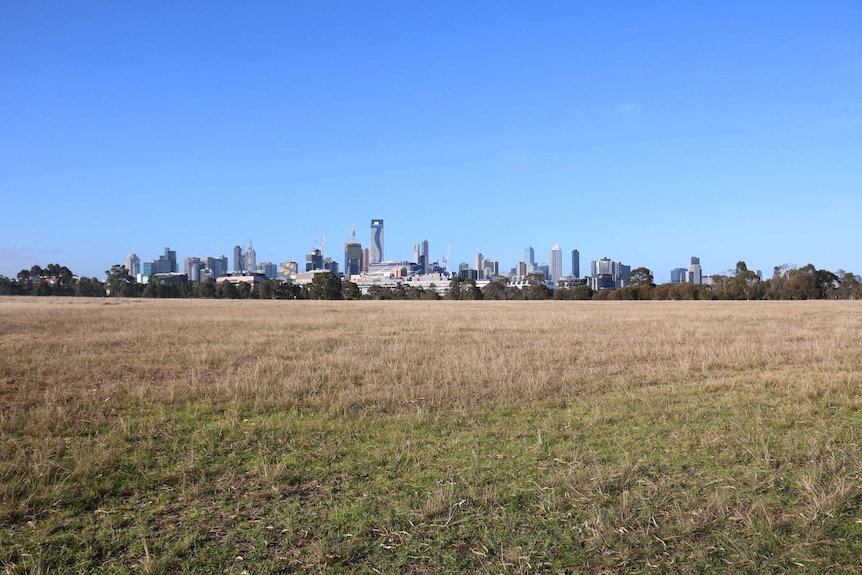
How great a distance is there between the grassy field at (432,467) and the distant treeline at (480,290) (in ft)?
282

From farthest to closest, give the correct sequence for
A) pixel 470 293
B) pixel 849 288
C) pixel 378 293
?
pixel 378 293, pixel 470 293, pixel 849 288

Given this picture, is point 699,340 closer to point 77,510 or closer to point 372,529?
point 372,529

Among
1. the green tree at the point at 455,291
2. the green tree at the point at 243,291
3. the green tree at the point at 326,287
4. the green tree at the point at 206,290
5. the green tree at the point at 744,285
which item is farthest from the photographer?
the green tree at the point at 206,290

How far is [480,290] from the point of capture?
11938 cm

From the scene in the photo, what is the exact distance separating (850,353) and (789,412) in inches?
393

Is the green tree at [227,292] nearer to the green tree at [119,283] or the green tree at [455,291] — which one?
the green tree at [119,283]

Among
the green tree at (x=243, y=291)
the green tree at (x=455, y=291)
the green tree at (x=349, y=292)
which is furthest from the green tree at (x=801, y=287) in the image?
the green tree at (x=243, y=291)

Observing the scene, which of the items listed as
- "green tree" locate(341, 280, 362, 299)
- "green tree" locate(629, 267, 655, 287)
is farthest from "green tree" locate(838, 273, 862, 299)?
"green tree" locate(341, 280, 362, 299)

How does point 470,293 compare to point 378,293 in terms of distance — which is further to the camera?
point 378,293

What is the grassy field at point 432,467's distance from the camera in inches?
197

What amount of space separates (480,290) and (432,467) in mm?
112629

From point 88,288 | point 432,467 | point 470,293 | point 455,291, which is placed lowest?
point 432,467

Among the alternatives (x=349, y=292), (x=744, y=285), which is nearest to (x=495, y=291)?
(x=349, y=292)

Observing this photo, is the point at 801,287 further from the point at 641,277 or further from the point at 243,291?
the point at 243,291
